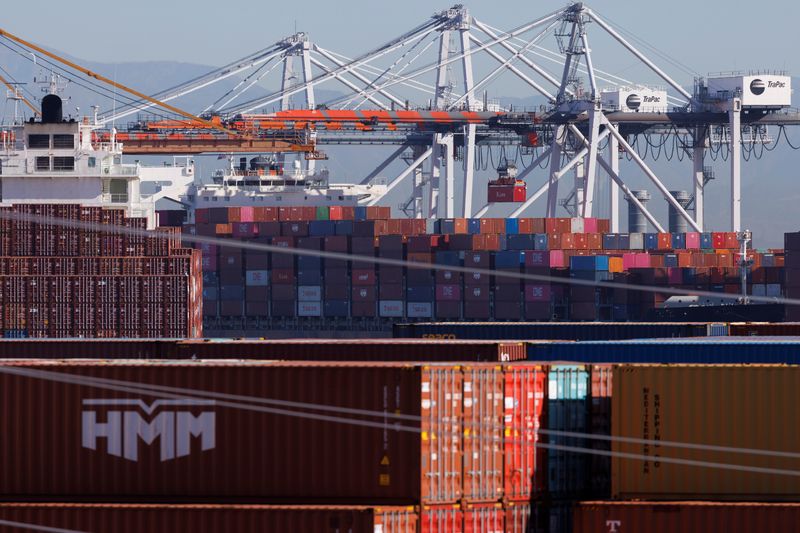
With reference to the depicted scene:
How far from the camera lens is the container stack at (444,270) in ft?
283

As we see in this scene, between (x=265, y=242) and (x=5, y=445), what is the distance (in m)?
71.6

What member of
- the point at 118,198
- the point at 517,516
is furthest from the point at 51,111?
the point at 517,516

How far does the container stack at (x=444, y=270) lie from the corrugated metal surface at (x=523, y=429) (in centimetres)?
6101

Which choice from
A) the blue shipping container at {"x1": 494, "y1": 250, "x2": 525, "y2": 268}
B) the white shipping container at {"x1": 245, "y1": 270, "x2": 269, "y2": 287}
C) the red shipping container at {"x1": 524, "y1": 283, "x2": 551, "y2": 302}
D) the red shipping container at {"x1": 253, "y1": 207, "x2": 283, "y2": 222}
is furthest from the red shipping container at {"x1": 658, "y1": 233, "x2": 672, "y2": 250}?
the white shipping container at {"x1": 245, "y1": 270, "x2": 269, "y2": 287}

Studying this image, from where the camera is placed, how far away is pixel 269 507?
21.8m

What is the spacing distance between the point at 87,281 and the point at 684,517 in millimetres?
36508

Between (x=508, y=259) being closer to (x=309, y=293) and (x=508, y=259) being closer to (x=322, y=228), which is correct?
(x=322, y=228)

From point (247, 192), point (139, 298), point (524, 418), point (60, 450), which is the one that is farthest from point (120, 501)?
point (247, 192)

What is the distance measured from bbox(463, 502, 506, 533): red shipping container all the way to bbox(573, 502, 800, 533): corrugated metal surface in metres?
1.31

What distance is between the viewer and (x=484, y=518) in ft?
73.6

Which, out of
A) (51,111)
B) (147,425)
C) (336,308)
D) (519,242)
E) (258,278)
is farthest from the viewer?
(258,278)

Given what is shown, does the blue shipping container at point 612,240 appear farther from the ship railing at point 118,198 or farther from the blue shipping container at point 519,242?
the ship railing at point 118,198

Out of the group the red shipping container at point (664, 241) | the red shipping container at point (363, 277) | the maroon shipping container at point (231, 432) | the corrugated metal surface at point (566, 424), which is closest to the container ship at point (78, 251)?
the maroon shipping container at point (231, 432)

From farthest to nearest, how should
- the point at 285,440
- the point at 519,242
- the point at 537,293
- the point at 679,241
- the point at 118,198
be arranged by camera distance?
the point at 679,241, the point at 519,242, the point at 537,293, the point at 118,198, the point at 285,440
